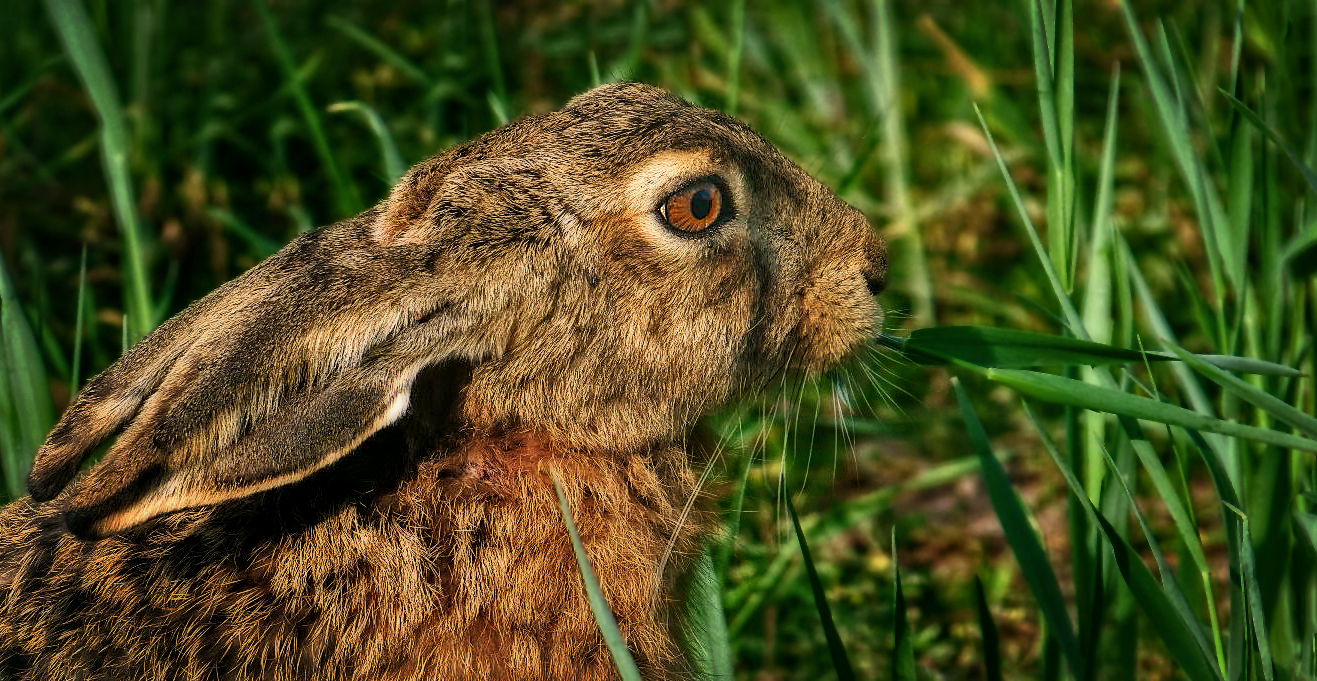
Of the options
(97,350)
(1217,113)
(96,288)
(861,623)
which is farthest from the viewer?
(1217,113)

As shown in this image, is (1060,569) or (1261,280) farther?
(1060,569)

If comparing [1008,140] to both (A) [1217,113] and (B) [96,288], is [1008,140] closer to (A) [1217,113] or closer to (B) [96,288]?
(A) [1217,113]

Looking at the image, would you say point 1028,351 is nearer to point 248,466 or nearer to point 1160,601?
point 1160,601

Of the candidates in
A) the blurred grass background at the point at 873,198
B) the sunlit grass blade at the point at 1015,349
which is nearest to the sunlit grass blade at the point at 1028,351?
the sunlit grass blade at the point at 1015,349

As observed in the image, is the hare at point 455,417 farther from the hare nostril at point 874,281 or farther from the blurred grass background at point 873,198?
the blurred grass background at point 873,198

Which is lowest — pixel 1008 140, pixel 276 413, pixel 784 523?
pixel 784 523

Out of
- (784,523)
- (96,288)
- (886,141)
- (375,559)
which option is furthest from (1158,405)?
(96,288)
